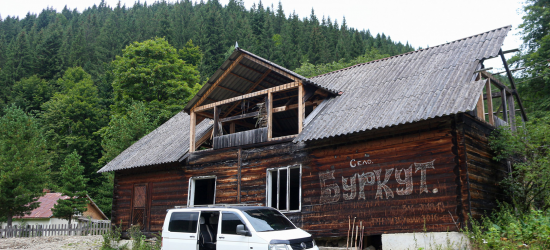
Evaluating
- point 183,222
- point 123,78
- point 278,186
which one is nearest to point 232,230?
point 183,222

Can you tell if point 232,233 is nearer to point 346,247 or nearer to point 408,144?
point 346,247

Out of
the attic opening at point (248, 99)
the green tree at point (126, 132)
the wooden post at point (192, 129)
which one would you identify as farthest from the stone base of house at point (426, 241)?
the green tree at point (126, 132)

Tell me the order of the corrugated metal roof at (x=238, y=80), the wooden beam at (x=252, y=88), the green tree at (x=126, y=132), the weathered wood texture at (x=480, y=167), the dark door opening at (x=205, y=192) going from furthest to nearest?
the green tree at (x=126, y=132) → the dark door opening at (x=205, y=192) → the wooden beam at (x=252, y=88) → the corrugated metal roof at (x=238, y=80) → the weathered wood texture at (x=480, y=167)

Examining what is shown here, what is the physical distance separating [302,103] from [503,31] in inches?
278

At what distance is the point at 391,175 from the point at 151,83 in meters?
32.7

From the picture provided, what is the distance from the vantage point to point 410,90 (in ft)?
45.2

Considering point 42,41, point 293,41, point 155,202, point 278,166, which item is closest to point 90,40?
point 42,41

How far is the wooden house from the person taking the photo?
11.7 m

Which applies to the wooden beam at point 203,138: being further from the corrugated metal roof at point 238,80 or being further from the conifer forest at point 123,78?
the conifer forest at point 123,78

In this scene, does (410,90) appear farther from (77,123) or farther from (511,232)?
(77,123)

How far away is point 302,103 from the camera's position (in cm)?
1488

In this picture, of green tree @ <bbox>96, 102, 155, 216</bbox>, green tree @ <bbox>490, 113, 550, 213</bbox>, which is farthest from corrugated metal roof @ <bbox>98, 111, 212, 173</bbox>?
green tree @ <bbox>96, 102, 155, 216</bbox>

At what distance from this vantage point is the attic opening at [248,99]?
15461mm

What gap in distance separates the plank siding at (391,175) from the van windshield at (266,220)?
9.38 ft
